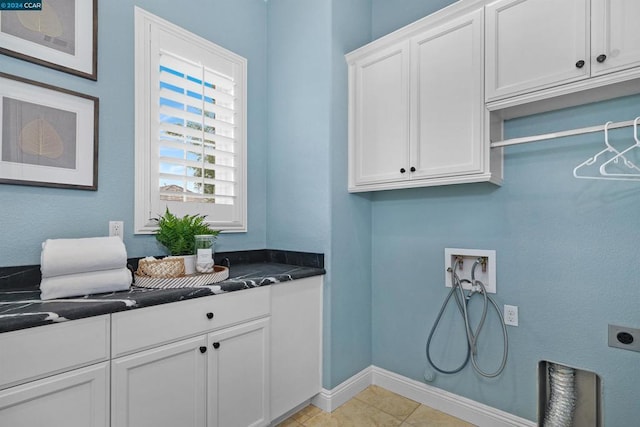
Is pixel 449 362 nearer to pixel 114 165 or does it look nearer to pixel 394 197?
pixel 394 197

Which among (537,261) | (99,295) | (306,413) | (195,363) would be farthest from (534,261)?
(99,295)

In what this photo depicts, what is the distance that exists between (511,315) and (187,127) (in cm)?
227

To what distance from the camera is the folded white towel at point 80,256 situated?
123 cm

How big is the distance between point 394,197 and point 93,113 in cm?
189

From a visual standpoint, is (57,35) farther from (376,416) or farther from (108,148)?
(376,416)

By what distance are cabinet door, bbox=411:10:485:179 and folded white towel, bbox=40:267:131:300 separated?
163cm

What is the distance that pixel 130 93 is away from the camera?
70.1 inches

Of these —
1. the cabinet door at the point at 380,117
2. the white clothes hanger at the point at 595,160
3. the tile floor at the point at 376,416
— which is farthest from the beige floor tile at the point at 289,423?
the white clothes hanger at the point at 595,160

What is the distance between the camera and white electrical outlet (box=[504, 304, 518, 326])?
1.81m

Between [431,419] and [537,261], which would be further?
[431,419]

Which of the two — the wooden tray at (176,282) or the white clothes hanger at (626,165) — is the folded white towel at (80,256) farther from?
the white clothes hanger at (626,165)

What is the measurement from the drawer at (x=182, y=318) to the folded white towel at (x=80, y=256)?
0.25 meters

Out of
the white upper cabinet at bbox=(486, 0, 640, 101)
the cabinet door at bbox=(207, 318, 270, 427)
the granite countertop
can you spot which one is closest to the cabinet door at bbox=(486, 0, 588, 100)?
the white upper cabinet at bbox=(486, 0, 640, 101)

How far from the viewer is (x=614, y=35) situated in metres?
1.34
